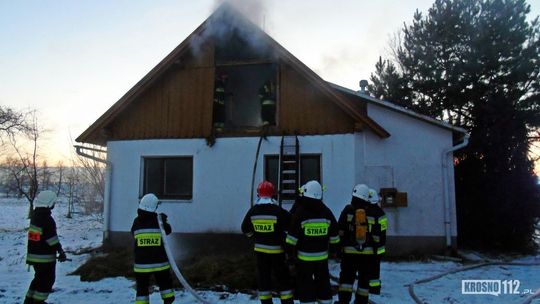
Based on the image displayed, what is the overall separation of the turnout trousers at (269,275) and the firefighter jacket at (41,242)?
285 cm

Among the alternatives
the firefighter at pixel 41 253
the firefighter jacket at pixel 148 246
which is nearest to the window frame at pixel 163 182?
the firefighter at pixel 41 253

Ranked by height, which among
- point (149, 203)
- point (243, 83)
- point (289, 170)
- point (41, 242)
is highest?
point (243, 83)

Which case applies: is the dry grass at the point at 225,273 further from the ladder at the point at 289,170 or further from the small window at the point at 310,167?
the small window at the point at 310,167

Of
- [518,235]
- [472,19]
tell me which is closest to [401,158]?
[518,235]

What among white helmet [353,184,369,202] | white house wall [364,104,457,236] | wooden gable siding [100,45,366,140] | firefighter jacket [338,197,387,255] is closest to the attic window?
wooden gable siding [100,45,366,140]

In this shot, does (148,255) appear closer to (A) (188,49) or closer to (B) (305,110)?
(B) (305,110)

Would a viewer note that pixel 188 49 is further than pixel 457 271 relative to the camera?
Yes

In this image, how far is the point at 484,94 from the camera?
529 inches

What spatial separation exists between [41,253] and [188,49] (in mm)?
6176

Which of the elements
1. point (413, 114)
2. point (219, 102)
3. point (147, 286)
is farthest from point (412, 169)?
point (147, 286)

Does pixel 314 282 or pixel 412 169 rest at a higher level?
pixel 412 169

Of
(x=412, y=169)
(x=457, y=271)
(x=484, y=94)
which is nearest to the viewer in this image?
(x=457, y=271)

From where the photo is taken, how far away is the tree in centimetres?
1123

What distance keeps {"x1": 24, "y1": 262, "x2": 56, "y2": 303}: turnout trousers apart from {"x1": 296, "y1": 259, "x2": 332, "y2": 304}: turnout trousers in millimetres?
3454
